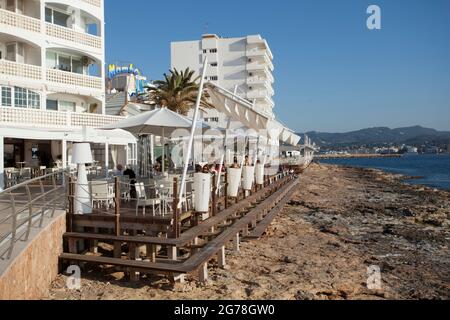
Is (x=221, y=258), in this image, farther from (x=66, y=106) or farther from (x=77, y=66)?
(x=77, y=66)

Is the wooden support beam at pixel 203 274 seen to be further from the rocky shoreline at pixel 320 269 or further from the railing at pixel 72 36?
the railing at pixel 72 36

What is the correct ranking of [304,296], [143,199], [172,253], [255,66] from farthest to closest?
[255,66], [143,199], [172,253], [304,296]

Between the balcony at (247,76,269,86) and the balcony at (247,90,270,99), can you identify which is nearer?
the balcony at (247,90,270,99)

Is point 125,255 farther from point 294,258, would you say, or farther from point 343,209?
point 343,209

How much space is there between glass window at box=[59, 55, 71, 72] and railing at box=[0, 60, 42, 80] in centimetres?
298

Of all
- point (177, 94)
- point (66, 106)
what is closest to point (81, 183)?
point (66, 106)

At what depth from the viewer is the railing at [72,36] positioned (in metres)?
24.3

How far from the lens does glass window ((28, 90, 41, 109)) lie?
77.3 feet

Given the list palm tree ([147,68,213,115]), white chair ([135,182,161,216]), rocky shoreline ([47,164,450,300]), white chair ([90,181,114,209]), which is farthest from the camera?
palm tree ([147,68,213,115])

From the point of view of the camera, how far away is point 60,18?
87.0 feet

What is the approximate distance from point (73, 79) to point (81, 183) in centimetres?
1778

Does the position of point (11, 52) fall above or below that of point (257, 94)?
below

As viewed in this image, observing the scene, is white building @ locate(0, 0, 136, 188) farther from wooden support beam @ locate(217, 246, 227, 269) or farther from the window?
wooden support beam @ locate(217, 246, 227, 269)

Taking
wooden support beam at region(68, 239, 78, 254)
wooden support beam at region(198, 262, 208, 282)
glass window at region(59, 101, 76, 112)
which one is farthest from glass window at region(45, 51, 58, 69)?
wooden support beam at region(198, 262, 208, 282)
